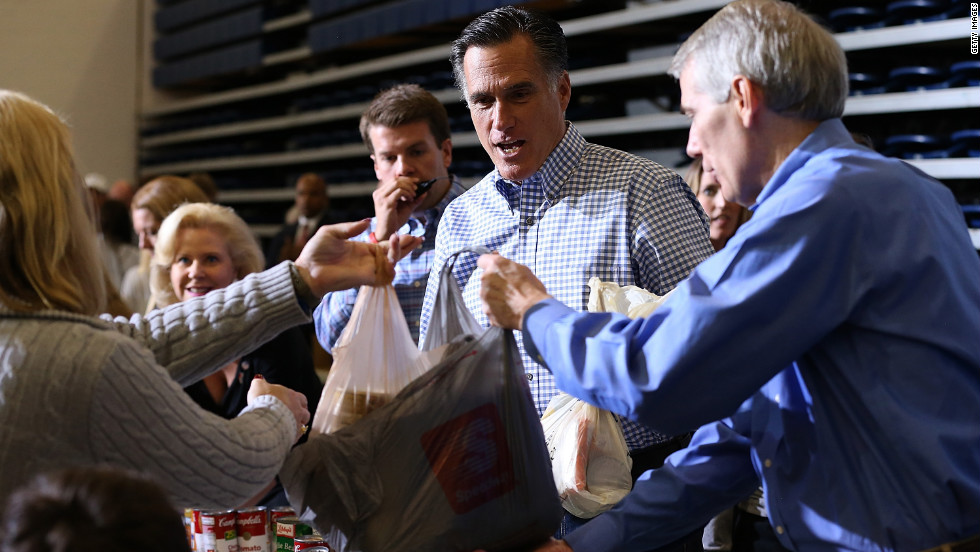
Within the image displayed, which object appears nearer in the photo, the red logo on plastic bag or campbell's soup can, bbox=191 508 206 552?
the red logo on plastic bag

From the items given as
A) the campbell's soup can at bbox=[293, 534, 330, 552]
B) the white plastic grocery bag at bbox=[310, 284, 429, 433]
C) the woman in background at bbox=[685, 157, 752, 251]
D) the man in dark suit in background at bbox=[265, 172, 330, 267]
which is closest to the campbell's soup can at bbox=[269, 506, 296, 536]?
the campbell's soup can at bbox=[293, 534, 330, 552]

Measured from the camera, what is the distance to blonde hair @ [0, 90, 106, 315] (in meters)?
1.42

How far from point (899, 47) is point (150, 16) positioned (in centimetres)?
1018

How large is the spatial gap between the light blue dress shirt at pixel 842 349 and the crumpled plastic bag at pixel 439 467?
0.74 feet

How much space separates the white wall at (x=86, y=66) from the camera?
37.2 feet

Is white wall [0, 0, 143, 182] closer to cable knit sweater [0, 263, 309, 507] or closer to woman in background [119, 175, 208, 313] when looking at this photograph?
woman in background [119, 175, 208, 313]

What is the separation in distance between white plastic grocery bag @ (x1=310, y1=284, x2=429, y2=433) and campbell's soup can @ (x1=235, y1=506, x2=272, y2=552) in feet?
1.39

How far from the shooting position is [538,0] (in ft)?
23.4

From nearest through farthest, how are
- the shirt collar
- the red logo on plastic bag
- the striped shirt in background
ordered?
the red logo on plastic bag
the shirt collar
the striped shirt in background

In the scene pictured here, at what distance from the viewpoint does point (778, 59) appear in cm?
141

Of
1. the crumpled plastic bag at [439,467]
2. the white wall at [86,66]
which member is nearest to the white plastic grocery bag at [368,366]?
the crumpled plastic bag at [439,467]

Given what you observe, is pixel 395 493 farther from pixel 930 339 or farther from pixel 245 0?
pixel 245 0

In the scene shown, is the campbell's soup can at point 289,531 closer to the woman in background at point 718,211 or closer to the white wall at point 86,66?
the woman in background at point 718,211

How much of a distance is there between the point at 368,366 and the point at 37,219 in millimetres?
602
